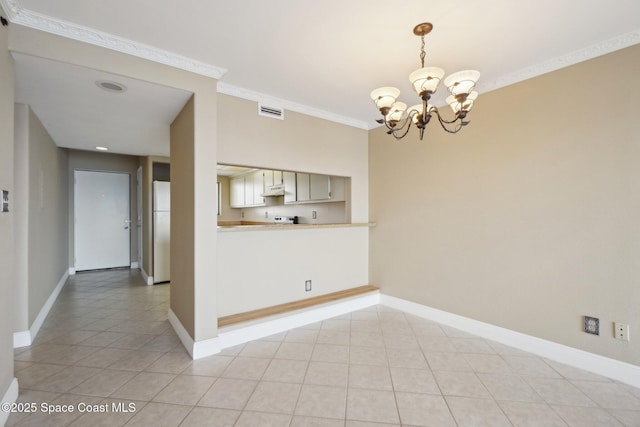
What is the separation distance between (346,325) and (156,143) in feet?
12.0

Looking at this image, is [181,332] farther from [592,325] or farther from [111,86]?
[592,325]

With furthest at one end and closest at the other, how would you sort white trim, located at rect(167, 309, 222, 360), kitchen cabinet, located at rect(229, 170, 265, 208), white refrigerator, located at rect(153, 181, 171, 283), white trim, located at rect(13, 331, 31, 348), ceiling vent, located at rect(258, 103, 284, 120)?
kitchen cabinet, located at rect(229, 170, 265, 208)
white refrigerator, located at rect(153, 181, 171, 283)
ceiling vent, located at rect(258, 103, 284, 120)
white trim, located at rect(13, 331, 31, 348)
white trim, located at rect(167, 309, 222, 360)

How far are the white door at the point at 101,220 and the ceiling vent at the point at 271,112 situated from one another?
180 inches

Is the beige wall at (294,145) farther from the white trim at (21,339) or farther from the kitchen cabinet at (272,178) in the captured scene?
the white trim at (21,339)

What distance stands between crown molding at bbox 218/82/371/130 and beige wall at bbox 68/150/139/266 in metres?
4.41

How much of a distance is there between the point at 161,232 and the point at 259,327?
3074 millimetres

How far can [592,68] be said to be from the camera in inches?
87.7

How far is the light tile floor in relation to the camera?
1740 mm

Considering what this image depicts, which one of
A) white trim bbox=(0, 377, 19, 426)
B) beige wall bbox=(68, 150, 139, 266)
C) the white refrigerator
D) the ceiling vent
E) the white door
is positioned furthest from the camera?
the white door

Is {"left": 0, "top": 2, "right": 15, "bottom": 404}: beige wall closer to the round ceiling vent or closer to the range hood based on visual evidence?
the round ceiling vent

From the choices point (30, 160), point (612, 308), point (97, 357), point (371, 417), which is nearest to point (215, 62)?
point (30, 160)

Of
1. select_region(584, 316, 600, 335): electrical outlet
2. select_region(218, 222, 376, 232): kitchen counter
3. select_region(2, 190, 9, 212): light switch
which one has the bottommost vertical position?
select_region(584, 316, 600, 335): electrical outlet

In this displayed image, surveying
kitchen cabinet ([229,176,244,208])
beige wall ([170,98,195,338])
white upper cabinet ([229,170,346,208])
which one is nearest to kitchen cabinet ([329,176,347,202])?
white upper cabinet ([229,170,346,208])

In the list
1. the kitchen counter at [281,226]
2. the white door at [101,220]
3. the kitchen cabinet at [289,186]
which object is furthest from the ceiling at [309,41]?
the white door at [101,220]
